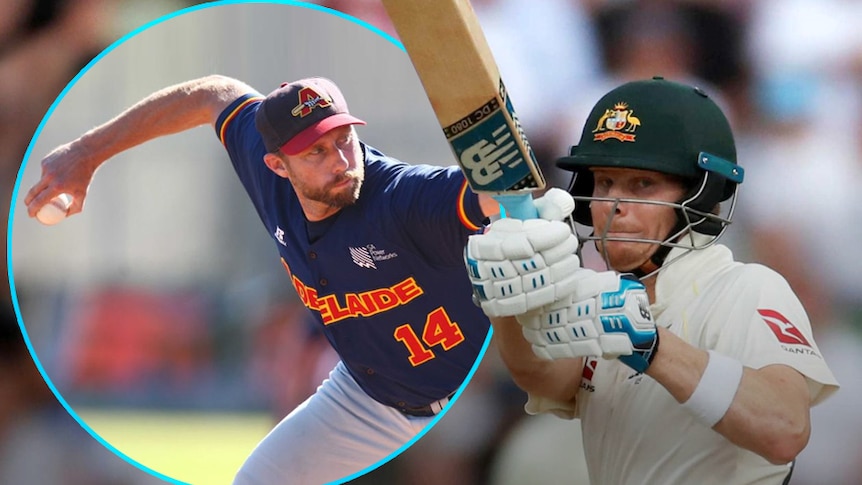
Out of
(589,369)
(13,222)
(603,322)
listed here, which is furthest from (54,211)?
(603,322)

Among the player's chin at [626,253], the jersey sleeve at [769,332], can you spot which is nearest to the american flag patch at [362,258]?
the player's chin at [626,253]

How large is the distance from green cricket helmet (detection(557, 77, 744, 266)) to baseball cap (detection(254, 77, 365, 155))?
1025 millimetres

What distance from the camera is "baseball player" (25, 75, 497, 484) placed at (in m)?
2.65

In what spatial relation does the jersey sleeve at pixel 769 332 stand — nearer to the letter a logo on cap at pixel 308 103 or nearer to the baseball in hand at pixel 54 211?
the letter a logo on cap at pixel 308 103

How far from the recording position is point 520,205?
4.82 ft

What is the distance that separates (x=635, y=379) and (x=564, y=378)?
0.12m

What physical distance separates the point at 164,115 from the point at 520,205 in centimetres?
169

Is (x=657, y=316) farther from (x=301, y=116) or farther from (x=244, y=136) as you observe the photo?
(x=244, y=136)

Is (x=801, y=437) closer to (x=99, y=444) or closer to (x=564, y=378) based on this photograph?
(x=564, y=378)

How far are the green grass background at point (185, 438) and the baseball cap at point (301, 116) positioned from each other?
2.71 ft

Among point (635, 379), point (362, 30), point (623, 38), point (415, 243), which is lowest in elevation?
point (635, 379)

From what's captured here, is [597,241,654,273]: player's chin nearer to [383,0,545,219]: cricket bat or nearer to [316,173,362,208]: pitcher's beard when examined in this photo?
[383,0,545,219]: cricket bat

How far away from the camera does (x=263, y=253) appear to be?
2832 mm

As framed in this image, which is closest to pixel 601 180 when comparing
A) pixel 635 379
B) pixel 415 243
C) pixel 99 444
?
pixel 635 379
